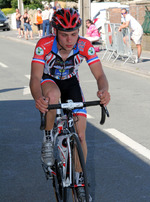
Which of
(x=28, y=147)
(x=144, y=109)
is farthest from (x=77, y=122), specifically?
(x=144, y=109)

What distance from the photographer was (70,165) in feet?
12.7

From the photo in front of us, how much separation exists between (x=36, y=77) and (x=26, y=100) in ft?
21.0

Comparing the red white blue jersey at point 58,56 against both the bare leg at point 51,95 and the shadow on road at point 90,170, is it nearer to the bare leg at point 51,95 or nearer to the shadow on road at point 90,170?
the bare leg at point 51,95

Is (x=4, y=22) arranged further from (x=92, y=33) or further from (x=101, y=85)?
(x=101, y=85)

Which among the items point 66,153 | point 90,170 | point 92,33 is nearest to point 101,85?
point 66,153

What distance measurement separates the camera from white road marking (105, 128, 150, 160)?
629cm

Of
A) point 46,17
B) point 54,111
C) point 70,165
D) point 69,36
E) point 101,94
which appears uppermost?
point 69,36

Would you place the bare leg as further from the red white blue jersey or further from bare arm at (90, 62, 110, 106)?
bare arm at (90, 62, 110, 106)

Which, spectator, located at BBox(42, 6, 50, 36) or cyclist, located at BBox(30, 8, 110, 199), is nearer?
cyclist, located at BBox(30, 8, 110, 199)

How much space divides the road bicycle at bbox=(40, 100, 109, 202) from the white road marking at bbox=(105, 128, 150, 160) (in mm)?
2014

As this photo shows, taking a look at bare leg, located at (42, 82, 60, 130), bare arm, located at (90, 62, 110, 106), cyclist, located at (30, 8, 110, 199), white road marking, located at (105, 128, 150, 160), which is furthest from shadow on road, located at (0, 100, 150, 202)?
bare arm, located at (90, 62, 110, 106)

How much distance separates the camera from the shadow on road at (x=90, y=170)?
486cm

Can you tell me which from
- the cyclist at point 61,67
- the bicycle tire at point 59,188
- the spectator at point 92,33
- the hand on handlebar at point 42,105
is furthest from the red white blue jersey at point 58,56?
the spectator at point 92,33

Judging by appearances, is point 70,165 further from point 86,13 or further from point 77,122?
point 86,13
